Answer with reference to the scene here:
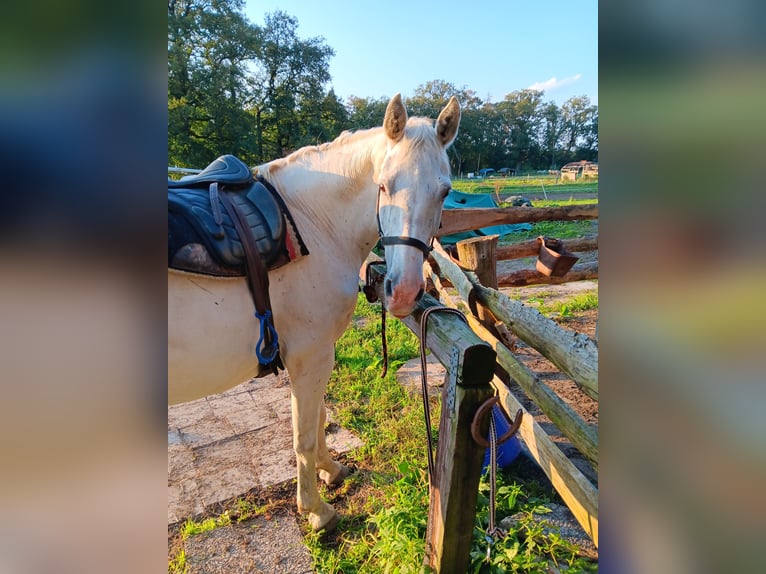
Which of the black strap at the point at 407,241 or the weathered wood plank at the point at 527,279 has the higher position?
the black strap at the point at 407,241

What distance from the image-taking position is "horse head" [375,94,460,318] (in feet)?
5.88

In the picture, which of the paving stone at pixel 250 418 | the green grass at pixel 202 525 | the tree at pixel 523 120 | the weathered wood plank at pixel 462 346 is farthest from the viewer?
the tree at pixel 523 120

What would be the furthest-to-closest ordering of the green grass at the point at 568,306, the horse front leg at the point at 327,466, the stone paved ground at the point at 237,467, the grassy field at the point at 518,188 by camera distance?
the grassy field at the point at 518,188, the green grass at the point at 568,306, the horse front leg at the point at 327,466, the stone paved ground at the point at 237,467

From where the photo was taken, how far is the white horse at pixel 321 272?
1.80 metres

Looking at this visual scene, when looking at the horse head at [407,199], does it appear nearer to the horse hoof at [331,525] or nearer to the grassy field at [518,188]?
the horse hoof at [331,525]

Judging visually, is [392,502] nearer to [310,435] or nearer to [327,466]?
[327,466]

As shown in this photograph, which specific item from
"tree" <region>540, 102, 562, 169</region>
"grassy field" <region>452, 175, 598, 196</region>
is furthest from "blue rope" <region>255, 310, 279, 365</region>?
"tree" <region>540, 102, 562, 169</region>

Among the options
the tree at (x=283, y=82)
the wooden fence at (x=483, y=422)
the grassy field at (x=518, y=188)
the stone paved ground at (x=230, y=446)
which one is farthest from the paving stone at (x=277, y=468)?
the tree at (x=283, y=82)
